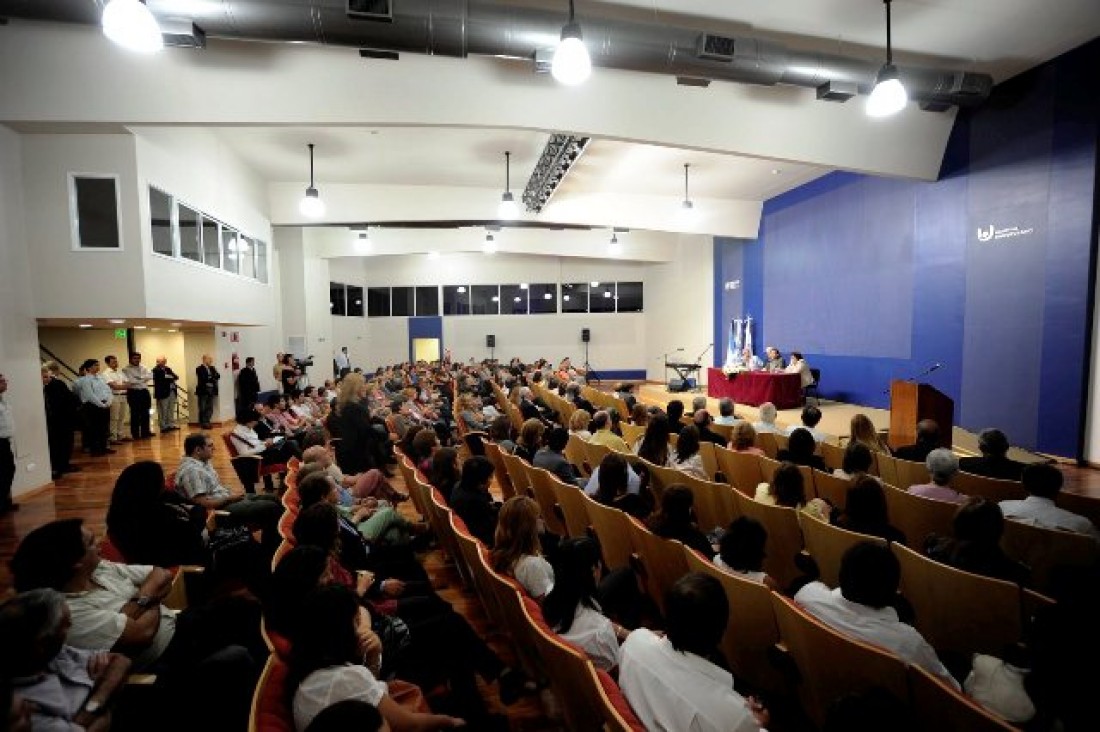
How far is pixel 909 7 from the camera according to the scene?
4.88 m

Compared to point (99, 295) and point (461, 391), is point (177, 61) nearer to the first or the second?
point (99, 295)

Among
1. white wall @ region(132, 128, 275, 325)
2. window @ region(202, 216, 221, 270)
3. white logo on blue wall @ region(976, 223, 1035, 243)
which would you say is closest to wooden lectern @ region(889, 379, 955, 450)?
white logo on blue wall @ region(976, 223, 1035, 243)

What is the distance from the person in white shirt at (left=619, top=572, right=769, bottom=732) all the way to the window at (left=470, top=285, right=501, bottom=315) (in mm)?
17888

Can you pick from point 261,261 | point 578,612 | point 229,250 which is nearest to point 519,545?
point 578,612

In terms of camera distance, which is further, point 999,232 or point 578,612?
point 999,232

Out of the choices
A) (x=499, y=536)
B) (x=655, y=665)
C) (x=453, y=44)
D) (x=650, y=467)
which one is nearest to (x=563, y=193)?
(x=453, y=44)

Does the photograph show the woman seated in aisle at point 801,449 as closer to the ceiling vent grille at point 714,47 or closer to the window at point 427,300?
the ceiling vent grille at point 714,47

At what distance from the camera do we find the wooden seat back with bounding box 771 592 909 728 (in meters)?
1.44

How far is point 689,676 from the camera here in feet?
4.65

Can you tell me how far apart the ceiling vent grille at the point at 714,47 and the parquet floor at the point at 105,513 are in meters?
4.95

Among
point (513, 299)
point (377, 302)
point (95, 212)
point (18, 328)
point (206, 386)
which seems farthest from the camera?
point (513, 299)

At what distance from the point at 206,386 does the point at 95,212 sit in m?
3.86

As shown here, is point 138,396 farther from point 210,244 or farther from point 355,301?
point 355,301

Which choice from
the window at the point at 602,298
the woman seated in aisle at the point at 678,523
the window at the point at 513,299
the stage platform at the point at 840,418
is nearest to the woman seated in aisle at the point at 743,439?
the woman seated in aisle at the point at 678,523
